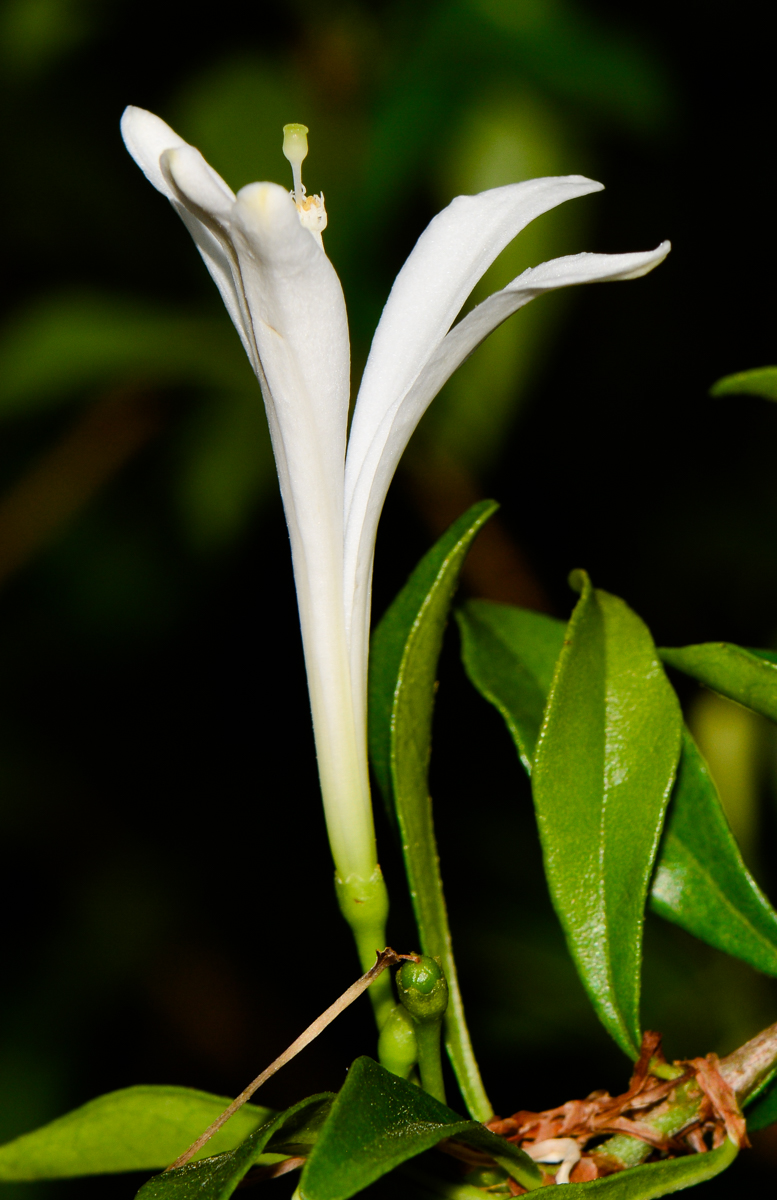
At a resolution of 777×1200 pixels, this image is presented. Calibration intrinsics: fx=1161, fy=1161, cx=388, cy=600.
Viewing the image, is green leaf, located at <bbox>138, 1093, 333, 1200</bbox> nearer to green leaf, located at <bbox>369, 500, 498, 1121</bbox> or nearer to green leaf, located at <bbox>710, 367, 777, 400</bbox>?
green leaf, located at <bbox>369, 500, 498, 1121</bbox>

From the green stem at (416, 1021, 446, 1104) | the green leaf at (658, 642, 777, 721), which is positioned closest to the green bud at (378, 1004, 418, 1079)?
the green stem at (416, 1021, 446, 1104)

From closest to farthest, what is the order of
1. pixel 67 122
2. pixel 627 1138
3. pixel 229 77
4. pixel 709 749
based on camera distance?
pixel 627 1138 → pixel 709 749 → pixel 229 77 → pixel 67 122

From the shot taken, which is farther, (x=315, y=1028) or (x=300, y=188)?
(x=300, y=188)

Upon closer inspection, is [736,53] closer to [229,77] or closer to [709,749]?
[229,77]

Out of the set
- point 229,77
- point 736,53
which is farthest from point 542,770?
point 736,53

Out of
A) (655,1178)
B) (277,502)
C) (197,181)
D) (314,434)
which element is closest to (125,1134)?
(655,1178)

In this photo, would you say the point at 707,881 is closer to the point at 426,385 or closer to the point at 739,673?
the point at 739,673
